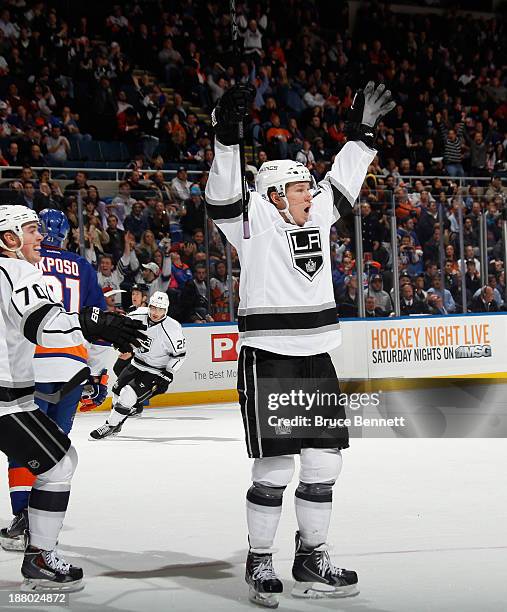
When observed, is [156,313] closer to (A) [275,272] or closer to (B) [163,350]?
(B) [163,350]

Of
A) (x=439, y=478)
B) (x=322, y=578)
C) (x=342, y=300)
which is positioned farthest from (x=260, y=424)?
(x=342, y=300)

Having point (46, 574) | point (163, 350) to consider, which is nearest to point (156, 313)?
point (163, 350)

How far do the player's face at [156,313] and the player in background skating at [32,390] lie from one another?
5541 mm

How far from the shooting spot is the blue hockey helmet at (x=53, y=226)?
5484 mm

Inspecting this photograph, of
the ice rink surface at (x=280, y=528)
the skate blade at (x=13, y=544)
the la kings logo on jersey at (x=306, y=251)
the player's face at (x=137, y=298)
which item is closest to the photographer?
the ice rink surface at (x=280, y=528)

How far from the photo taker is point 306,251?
427cm

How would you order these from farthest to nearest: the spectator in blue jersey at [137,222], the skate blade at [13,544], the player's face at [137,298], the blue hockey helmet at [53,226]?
the spectator in blue jersey at [137,222]
the player's face at [137,298]
the blue hockey helmet at [53,226]
the skate blade at [13,544]

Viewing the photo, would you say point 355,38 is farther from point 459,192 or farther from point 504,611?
point 504,611

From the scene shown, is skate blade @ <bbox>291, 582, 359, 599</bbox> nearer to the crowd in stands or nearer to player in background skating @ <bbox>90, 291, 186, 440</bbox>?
player in background skating @ <bbox>90, 291, 186, 440</bbox>

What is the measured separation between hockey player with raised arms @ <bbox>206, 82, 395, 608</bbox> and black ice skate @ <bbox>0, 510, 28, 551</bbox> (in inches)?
52.0

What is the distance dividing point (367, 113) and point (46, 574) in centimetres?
214

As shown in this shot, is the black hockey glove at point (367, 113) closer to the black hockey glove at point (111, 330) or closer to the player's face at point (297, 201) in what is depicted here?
the player's face at point (297, 201)

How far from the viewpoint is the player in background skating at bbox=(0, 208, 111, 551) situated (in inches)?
200

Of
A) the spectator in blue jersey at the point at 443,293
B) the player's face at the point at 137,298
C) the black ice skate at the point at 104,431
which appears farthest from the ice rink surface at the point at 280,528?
the spectator in blue jersey at the point at 443,293
